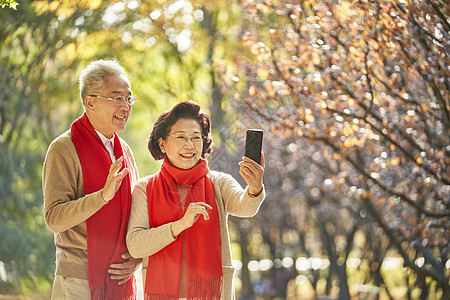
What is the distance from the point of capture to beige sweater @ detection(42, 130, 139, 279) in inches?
127

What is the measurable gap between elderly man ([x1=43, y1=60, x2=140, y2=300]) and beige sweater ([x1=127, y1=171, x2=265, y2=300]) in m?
0.07

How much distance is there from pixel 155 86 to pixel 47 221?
10241 mm

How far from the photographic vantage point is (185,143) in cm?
342

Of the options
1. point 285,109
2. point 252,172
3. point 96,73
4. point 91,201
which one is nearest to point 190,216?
point 252,172

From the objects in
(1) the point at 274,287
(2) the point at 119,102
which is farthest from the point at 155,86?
(2) the point at 119,102

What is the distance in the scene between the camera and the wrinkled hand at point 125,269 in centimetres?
342

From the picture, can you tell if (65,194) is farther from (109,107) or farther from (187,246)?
(187,246)

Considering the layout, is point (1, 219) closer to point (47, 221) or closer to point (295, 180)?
point (295, 180)

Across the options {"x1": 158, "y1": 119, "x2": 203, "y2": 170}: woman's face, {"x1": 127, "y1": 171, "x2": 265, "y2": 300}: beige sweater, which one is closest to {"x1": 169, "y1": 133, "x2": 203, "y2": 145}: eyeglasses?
{"x1": 158, "y1": 119, "x2": 203, "y2": 170}: woman's face

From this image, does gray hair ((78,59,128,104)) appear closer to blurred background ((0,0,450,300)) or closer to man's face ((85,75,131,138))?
man's face ((85,75,131,138))

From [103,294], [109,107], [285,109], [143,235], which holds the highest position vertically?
[285,109]

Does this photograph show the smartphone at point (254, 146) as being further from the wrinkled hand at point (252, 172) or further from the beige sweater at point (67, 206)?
the beige sweater at point (67, 206)

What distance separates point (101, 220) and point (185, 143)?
548 millimetres

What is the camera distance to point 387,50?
16.8 feet
